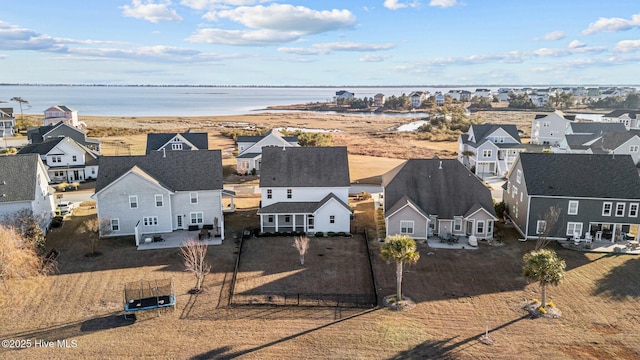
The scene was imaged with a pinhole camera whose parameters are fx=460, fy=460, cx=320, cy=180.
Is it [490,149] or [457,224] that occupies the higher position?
[490,149]

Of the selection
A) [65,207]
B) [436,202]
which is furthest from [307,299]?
[65,207]

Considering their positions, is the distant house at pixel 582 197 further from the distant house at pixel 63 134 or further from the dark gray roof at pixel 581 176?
the distant house at pixel 63 134

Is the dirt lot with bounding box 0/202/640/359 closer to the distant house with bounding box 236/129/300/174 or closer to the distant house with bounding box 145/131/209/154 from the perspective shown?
the distant house with bounding box 145/131/209/154

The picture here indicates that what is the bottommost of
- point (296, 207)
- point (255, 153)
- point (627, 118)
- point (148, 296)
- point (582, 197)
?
point (148, 296)

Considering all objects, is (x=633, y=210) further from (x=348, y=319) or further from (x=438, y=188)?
(x=348, y=319)

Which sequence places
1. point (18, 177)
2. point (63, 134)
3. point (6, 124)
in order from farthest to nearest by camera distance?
point (6, 124)
point (63, 134)
point (18, 177)

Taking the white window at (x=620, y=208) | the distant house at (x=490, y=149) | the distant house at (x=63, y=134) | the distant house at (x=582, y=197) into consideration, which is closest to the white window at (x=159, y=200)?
the distant house at (x=582, y=197)

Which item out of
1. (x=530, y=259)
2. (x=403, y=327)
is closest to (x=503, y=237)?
(x=530, y=259)

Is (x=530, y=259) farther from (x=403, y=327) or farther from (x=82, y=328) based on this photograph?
(x=82, y=328)
